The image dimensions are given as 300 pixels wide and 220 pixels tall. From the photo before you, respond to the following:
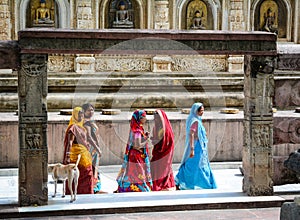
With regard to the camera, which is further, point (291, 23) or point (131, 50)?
point (291, 23)

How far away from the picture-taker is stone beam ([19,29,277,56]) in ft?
25.9

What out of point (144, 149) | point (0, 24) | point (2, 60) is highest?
point (0, 24)

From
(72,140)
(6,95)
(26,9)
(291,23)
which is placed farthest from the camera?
(291,23)

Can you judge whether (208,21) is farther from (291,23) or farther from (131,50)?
(131,50)

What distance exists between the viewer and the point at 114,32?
26.2ft

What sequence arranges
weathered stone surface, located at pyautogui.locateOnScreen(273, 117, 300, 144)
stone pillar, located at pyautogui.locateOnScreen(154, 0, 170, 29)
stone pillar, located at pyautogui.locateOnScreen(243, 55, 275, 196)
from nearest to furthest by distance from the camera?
stone pillar, located at pyautogui.locateOnScreen(243, 55, 275, 196) → weathered stone surface, located at pyautogui.locateOnScreen(273, 117, 300, 144) → stone pillar, located at pyautogui.locateOnScreen(154, 0, 170, 29)

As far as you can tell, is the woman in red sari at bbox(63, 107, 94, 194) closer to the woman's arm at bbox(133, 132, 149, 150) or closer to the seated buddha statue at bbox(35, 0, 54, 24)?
the woman's arm at bbox(133, 132, 149, 150)

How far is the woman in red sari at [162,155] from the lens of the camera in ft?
32.2

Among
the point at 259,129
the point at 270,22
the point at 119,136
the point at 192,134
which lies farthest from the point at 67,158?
the point at 270,22

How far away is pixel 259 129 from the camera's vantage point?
28.0ft

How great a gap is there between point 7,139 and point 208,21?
6.64m

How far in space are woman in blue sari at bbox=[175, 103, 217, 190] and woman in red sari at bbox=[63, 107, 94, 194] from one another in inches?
63.5

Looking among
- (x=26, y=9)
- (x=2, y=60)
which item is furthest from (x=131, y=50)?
(x=26, y=9)

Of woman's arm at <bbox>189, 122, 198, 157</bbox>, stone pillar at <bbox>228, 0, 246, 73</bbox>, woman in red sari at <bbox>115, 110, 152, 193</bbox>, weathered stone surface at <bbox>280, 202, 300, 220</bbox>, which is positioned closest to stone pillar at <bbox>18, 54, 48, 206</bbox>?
woman in red sari at <bbox>115, 110, 152, 193</bbox>
